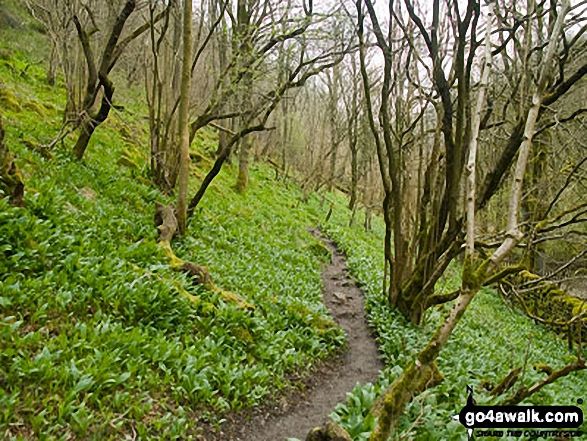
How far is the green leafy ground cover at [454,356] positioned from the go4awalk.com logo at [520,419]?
0.81 feet

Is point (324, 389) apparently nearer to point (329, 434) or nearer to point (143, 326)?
point (329, 434)

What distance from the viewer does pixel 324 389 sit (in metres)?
5.70

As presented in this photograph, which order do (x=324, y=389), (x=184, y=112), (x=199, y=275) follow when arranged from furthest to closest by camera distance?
(x=184, y=112), (x=199, y=275), (x=324, y=389)

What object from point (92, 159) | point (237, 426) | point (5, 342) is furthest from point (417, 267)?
point (92, 159)

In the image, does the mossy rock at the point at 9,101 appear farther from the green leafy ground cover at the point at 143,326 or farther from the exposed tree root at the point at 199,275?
the exposed tree root at the point at 199,275

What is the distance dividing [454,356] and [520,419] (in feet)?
8.26

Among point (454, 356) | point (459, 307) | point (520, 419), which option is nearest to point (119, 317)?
point (459, 307)

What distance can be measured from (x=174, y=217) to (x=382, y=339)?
4.73m

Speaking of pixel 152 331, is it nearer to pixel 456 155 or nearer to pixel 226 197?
pixel 456 155

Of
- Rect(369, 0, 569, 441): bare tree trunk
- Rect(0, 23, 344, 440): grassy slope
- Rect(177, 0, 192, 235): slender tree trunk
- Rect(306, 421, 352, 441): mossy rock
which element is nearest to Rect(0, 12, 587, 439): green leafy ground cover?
Rect(0, 23, 344, 440): grassy slope

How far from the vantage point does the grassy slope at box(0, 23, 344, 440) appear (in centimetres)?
340

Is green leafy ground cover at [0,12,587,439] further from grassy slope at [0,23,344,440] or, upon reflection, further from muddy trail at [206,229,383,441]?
muddy trail at [206,229,383,441]

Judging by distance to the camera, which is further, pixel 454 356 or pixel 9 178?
pixel 454 356

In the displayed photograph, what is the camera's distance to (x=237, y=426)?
4.23 metres
